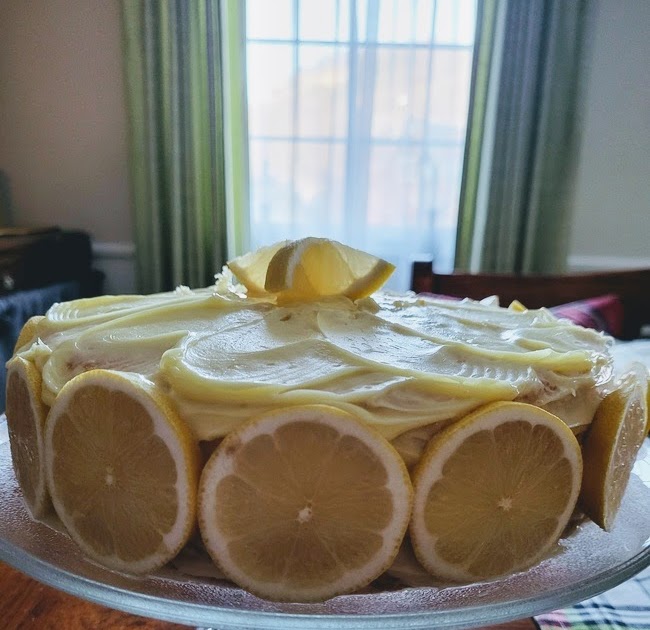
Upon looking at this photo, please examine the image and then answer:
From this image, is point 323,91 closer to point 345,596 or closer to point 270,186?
point 270,186

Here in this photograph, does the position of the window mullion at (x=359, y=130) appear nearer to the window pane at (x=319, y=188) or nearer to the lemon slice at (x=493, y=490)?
the window pane at (x=319, y=188)

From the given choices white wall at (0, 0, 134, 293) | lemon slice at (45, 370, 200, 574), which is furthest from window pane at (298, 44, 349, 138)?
lemon slice at (45, 370, 200, 574)

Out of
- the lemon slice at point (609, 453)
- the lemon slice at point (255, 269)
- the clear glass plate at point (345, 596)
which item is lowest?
the clear glass plate at point (345, 596)

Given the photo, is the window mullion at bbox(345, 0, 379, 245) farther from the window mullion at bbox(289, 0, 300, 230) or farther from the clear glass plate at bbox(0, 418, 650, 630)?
the clear glass plate at bbox(0, 418, 650, 630)

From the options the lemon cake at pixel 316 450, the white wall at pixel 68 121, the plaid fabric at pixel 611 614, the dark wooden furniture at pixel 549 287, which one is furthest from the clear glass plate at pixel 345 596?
the white wall at pixel 68 121

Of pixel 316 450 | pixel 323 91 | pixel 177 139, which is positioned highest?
pixel 323 91

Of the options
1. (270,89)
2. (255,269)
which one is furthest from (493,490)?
(270,89)
